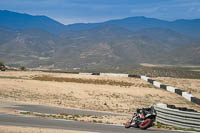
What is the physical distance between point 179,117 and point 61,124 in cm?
701

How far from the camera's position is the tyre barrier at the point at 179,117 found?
20.5 m

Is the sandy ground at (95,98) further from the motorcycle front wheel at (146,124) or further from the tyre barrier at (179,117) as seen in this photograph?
the motorcycle front wheel at (146,124)

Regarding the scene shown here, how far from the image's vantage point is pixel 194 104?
38656mm

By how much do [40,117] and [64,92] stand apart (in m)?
20.7

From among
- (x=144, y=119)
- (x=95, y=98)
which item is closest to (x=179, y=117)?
(x=144, y=119)

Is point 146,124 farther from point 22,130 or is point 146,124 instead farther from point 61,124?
point 22,130

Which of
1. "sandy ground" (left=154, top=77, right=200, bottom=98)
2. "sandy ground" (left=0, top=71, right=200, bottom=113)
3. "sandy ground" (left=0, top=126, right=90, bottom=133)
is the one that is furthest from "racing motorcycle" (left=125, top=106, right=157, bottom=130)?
"sandy ground" (left=154, top=77, right=200, bottom=98)

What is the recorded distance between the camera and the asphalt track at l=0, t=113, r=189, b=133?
62.5 feet

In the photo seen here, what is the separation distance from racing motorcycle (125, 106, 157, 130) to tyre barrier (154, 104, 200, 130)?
2647 mm

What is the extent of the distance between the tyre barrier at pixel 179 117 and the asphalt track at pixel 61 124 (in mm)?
2398

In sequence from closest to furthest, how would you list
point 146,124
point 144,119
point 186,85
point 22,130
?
1. point 22,130
2. point 146,124
3. point 144,119
4. point 186,85

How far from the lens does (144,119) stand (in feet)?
63.6

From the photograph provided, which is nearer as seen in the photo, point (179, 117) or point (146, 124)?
point (146, 124)

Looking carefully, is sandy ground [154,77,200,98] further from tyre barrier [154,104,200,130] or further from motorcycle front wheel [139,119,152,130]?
motorcycle front wheel [139,119,152,130]
